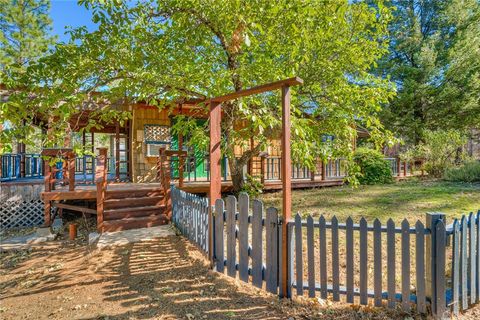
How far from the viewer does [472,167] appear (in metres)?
11.8

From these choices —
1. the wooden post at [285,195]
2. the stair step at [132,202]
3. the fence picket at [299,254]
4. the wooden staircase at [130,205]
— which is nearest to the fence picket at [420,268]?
the fence picket at [299,254]

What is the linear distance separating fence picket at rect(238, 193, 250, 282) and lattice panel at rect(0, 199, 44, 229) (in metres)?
7.94

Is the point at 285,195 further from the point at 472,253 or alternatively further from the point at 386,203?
the point at 386,203

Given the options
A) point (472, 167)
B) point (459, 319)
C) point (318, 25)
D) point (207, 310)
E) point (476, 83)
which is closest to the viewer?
point (459, 319)

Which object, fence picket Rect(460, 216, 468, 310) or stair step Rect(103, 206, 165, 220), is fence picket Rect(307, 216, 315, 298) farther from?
stair step Rect(103, 206, 165, 220)

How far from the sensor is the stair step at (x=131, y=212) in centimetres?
725

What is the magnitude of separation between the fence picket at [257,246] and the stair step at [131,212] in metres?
4.59

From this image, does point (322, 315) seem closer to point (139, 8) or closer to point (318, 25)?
point (318, 25)

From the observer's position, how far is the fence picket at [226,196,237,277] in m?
4.12

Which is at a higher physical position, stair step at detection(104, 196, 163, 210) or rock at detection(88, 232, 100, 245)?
stair step at detection(104, 196, 163, 210)

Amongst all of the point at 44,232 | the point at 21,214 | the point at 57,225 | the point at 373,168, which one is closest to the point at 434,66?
the point at 373,168

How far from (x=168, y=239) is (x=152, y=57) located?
3.89 metres

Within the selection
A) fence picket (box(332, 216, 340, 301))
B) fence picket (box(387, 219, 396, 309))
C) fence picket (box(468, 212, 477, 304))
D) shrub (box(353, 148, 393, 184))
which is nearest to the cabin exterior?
shrub (box(353, 148, 393, 184))

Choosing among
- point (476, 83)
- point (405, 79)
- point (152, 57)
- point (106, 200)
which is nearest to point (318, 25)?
point (152, 57)
